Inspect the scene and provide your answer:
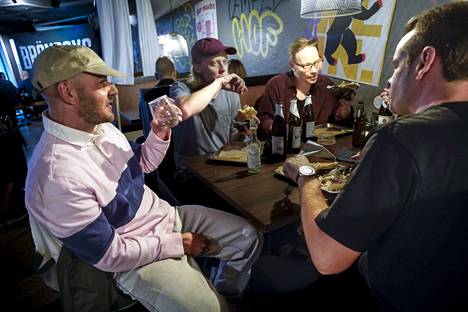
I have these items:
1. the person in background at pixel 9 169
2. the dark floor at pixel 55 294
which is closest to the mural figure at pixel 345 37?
the dark floor at pixel 55 294

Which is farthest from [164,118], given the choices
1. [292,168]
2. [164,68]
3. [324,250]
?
[164,68]

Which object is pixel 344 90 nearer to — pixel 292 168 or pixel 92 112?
pixel 292 168

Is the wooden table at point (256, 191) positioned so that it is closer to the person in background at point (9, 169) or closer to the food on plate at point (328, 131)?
the food on plate at point (328, 131)

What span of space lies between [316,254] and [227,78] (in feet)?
4.29

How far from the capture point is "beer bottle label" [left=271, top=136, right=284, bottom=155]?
1643 mm

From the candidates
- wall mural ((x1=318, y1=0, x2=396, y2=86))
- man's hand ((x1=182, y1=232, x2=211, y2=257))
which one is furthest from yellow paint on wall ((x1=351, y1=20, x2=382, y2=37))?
man's hand ((x1=182, y1=232, x2=211, y2=257))

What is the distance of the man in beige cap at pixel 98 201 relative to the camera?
103 centimetres

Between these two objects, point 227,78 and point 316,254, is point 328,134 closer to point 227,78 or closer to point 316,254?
point 227,78

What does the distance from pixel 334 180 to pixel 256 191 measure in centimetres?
37

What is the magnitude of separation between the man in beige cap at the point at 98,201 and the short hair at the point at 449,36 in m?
1.10

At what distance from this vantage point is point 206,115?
2125 mm

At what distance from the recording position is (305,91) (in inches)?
95.3

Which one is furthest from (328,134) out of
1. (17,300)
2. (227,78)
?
(17,300)

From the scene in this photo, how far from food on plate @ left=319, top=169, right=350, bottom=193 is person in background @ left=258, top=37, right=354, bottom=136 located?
2.74 feet
